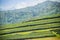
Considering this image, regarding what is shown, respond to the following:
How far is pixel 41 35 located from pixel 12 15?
46 cm

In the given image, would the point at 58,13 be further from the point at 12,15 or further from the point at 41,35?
the point at 12,15

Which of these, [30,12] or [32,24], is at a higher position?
[30,12]

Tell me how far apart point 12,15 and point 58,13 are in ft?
1.93

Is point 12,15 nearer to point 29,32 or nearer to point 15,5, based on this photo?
point 15,5

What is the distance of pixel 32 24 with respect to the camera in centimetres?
187

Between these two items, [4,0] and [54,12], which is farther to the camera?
[4,0]

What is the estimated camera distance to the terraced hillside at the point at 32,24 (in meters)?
1.82

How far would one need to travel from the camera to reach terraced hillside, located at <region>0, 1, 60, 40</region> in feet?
5.98

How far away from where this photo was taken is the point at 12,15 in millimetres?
1930

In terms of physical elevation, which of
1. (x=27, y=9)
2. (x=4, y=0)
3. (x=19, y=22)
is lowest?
(x=19, y=22)

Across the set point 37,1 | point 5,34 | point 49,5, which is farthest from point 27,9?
point 5,34

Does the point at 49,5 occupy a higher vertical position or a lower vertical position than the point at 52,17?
higher

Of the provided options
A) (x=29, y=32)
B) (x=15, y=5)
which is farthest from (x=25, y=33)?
(x=15, y=5)

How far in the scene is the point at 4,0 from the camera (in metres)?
1.95
